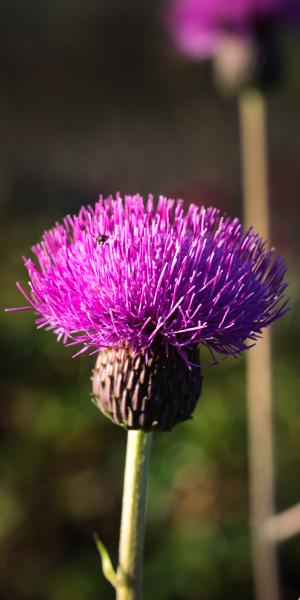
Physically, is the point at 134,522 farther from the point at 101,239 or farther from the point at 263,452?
the point at 263,452

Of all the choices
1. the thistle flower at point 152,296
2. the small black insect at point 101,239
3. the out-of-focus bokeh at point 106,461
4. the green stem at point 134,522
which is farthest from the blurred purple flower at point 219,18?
the green stem at point 134,522

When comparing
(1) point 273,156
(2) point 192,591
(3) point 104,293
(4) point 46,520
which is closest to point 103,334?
(3) point 104,293

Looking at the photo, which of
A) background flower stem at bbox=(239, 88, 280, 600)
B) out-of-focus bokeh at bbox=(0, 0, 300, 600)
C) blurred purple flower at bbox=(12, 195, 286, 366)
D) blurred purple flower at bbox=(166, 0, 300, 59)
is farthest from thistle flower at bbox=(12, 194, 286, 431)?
blurred purple flower at bbox=(166, 0, 300, 59)

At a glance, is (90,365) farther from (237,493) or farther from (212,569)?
(212,569)

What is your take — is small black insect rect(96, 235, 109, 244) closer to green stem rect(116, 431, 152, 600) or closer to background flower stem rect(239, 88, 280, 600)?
green stem rect(116, 431, 152, 600)

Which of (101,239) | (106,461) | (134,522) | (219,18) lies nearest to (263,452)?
(106,461)

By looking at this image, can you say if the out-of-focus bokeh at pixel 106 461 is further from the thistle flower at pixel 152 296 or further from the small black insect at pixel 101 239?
the small black insect at pixel 101 239

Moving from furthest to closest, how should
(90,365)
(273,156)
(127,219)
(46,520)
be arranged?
(273,156)
(90,365)
(46,520)
(127,219)
